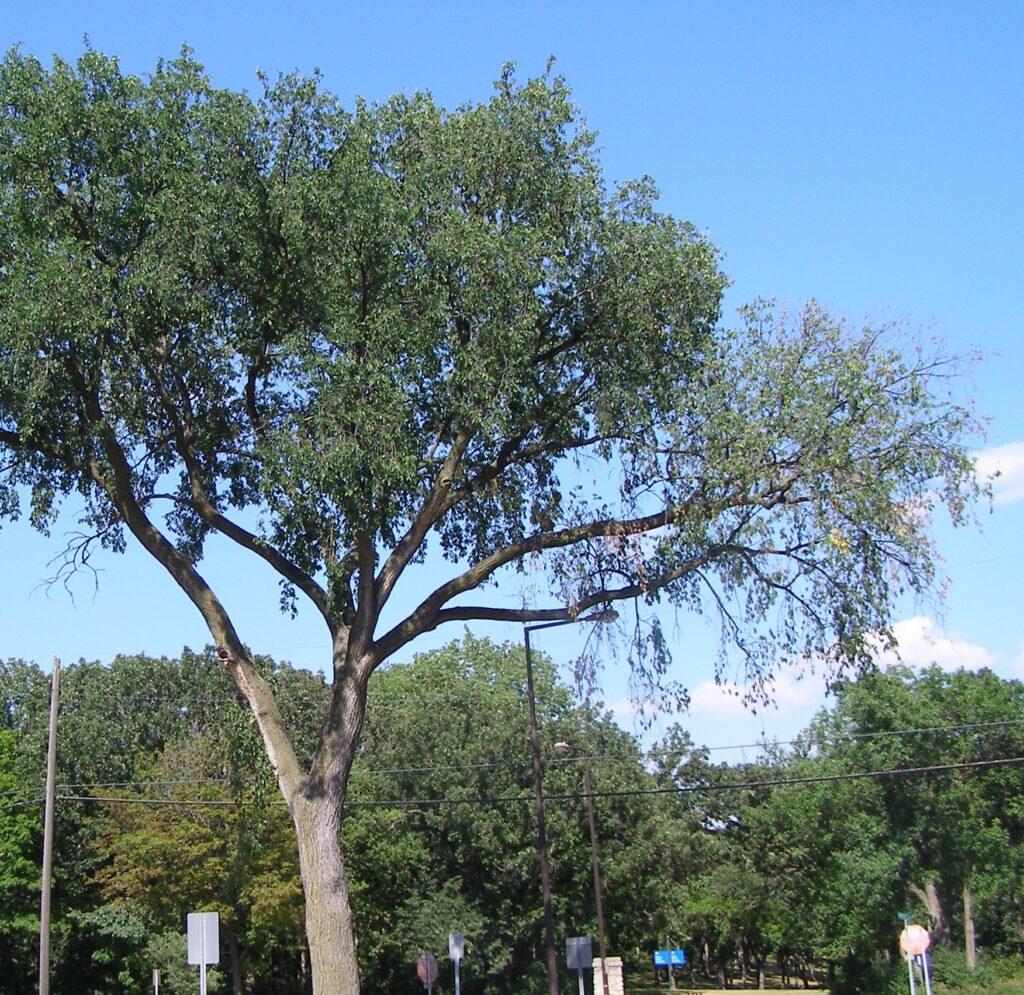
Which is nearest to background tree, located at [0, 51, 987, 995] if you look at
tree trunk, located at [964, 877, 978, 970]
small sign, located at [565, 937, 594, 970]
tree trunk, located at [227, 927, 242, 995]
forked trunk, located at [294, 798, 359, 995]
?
forked trunk, located at [294, 798, 359, 995]

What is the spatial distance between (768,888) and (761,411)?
55.2 meters

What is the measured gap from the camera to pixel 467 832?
149 feet

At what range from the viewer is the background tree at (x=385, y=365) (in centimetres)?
1594

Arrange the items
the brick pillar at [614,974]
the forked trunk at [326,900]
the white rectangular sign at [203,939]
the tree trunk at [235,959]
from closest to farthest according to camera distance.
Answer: the forked trunk at [326,900]
the white rectangular sign at [203,939]
the brick pillar at [614,974]
the tree trunk at [235,959]

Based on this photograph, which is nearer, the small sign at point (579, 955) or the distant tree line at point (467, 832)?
the small sign at point (579, 955)

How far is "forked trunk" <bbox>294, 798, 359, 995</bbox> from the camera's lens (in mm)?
15719

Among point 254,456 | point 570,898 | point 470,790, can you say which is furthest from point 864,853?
point 254,456

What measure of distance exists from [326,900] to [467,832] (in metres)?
30.4

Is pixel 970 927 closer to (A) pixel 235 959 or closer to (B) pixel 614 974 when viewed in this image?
(B) pixel 614 974

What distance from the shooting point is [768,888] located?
65.7 m

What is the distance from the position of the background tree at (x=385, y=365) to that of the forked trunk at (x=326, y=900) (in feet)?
0.12

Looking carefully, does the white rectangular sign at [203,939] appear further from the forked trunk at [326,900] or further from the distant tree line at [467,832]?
the distant tree line at [467,832]

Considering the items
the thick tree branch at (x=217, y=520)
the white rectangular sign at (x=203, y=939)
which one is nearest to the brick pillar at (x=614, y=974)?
the white rectangular sign at (x=203, y=939)

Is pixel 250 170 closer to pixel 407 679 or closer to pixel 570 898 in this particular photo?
pixel 570 898
